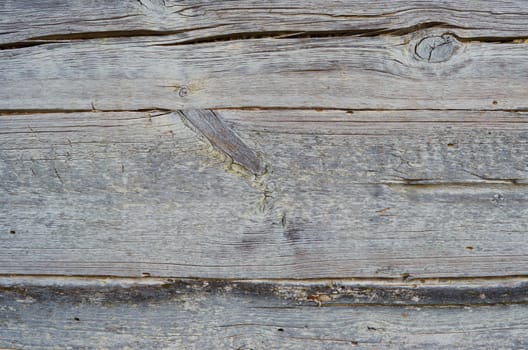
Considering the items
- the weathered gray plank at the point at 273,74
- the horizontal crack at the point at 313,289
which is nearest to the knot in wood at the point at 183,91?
the weathered gray plank at the point at 273,74

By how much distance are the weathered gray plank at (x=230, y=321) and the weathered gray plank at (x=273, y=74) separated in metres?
0.44

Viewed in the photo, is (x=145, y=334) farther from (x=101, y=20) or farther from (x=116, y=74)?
(x=101, y=20)

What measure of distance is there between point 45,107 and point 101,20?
23cm

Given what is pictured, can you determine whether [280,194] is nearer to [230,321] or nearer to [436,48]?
[230,321]

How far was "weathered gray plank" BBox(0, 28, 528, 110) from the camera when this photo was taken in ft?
3.04

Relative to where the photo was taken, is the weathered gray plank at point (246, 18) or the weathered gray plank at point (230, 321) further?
the weathered gray plank at point (230, 321)

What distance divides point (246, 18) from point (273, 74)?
5.0 inches

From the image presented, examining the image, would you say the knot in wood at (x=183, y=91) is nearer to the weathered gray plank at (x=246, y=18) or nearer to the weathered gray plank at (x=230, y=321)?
the weathered gray plank at (x=246, y=18)

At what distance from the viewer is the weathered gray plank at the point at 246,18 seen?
913 millimetres

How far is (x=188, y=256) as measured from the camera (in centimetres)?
102

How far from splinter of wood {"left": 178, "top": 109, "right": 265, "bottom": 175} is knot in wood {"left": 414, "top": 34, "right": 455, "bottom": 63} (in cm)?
40

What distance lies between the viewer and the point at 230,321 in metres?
1.05

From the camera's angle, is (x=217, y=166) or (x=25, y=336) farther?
(x=25, y=336)

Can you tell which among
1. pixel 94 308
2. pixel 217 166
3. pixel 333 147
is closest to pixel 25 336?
pixel 94 308
